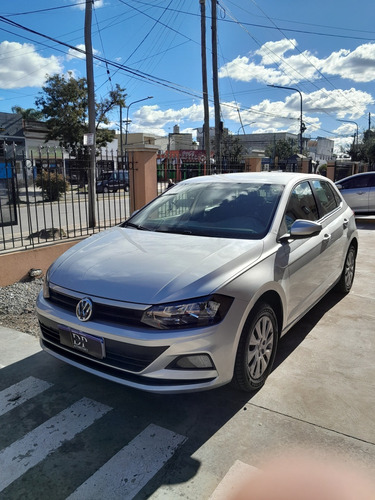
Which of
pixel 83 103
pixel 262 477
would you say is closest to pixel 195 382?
pixel 262 477

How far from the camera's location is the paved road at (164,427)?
2.26 metres

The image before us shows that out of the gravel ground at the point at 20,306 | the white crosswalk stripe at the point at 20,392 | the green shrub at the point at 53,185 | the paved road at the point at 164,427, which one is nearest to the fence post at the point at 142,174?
the green shrub at the point at 53,185

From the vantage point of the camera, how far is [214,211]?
12.3ft

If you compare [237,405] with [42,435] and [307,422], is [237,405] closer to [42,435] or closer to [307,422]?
[307,422]

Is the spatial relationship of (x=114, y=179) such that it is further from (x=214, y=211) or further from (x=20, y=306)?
(x=214, y=211)

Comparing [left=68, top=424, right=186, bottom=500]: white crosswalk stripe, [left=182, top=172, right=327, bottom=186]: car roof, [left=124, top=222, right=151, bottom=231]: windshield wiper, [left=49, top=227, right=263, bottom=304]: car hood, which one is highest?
[left=182, top=172, right=327, bottom=186]: car roof

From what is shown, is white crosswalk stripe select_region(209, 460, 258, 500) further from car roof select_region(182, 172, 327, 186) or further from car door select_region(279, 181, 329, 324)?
car roof select_region(182, 172, 327, 186)

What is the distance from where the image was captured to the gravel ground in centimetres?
451

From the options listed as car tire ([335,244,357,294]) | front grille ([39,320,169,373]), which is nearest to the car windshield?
front grille ([39,320,169,373])

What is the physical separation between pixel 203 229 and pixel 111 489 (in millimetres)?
2082

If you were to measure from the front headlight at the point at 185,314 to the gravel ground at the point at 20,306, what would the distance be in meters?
2.37

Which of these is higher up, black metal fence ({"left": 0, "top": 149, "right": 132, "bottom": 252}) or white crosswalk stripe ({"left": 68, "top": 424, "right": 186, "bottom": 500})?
black metal fence ({"left": 0, "top": 149, "right": 132, "bottom": 252})

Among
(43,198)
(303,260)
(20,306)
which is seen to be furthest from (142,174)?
(303,260)

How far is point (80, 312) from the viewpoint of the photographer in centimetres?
268
